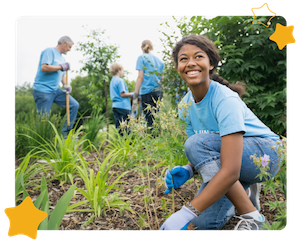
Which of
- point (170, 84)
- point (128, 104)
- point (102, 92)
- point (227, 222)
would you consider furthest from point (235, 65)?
point (102, 92)

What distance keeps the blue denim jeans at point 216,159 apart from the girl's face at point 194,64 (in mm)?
404

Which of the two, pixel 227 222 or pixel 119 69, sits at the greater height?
pixel 119 69

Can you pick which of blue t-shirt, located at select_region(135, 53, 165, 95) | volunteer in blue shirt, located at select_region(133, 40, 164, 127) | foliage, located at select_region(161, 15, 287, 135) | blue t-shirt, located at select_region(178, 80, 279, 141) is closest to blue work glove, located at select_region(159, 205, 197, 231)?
blue t-shirt, located at select_region(178, 80, 279, 141)

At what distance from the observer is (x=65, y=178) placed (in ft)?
7.41

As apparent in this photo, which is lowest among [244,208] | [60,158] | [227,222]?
[227,222]

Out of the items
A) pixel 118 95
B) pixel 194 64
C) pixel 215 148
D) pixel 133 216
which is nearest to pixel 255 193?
pixel 215 148

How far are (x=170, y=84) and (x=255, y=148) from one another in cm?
191

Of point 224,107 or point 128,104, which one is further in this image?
point 128,104

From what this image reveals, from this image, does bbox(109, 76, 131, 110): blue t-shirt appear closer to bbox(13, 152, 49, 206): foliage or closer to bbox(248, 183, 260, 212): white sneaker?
bbox(13, 152, 49, 206): foliage

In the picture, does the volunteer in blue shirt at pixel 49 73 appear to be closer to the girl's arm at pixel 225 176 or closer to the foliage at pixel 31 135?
the foliage at pixel 31 135

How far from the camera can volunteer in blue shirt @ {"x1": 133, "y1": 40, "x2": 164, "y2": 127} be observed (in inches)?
143

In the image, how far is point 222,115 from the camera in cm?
129

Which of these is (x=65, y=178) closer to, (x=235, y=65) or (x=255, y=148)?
(x=255, y=148)

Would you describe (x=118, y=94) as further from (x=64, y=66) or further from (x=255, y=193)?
(x=255, y=193)
